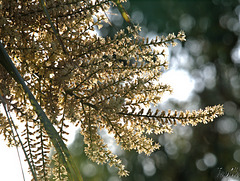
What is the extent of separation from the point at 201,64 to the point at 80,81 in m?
3.03

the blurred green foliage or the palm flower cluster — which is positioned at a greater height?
the blurred green foliage

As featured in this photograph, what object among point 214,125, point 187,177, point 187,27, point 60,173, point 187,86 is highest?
point 187,27

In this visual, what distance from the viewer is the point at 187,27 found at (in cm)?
327

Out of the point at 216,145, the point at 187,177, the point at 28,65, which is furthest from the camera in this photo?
the point at 187,177

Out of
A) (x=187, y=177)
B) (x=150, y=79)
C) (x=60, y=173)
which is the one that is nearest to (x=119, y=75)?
(x=150, y=79)

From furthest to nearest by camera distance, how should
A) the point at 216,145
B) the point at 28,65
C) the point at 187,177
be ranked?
the point at 187,177 < the point at 216,145 < the point at 28,65

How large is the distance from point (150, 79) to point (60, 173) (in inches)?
8.5

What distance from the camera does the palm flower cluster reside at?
415mm

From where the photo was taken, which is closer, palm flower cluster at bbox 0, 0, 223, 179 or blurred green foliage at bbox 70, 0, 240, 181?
palm flower cluster at bbox 0, 0, 223, 179

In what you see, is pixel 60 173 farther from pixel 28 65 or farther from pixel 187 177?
pixel 187 177

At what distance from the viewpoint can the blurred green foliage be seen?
9.87 feet

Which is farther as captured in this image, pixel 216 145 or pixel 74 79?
pixel 216 145

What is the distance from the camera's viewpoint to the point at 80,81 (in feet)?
1.50

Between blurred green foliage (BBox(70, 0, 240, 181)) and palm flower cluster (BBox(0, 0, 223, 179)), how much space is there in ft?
8.42
